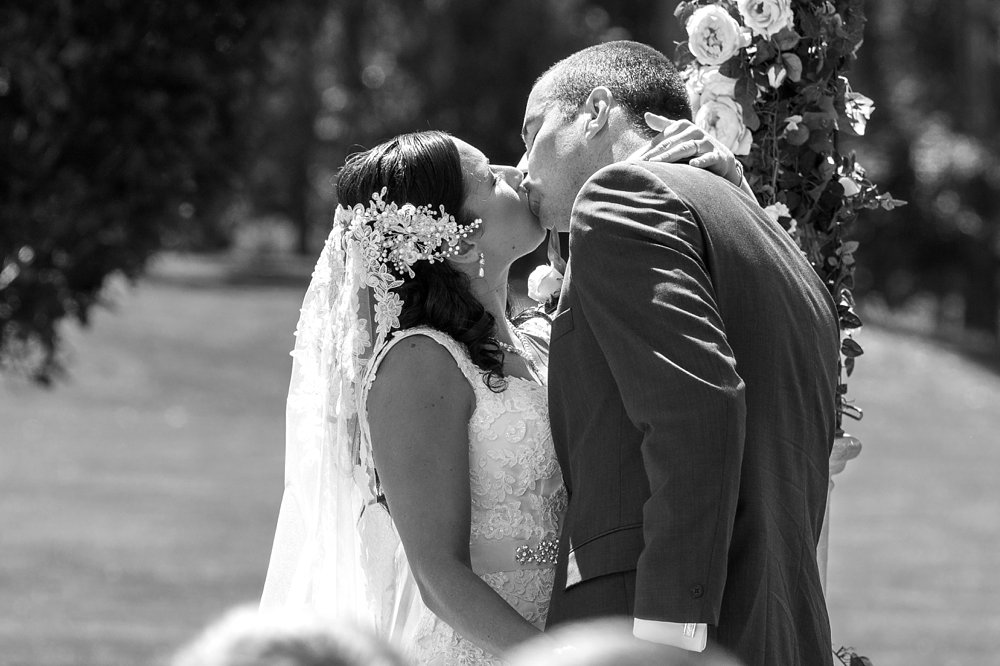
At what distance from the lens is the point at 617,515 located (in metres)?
2.70

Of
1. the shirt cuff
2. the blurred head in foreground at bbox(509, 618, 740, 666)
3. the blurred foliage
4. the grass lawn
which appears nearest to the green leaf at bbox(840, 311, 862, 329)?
the shirt cuff

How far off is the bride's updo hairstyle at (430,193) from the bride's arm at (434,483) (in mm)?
154

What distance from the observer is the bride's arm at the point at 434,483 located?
9.35ft

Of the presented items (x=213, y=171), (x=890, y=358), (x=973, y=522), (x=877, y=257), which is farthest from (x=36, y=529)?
(x=877, y=257)

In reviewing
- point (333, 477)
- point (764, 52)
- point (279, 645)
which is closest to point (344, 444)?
point (333, 477)

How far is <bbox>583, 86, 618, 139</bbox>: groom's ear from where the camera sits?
9.89ft

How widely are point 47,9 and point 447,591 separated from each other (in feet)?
11.6

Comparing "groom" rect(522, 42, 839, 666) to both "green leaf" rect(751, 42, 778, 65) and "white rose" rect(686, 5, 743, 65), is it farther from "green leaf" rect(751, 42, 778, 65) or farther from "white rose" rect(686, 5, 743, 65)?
"green leaf" rect(751, 42, 778, 65)

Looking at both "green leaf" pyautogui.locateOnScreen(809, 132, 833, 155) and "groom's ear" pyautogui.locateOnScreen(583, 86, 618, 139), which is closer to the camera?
"groom's ear" pyautogui.locateOnScreen(583, 86, 618, 139)

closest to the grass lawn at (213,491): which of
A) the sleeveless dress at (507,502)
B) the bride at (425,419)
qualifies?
the bride at (425,419)

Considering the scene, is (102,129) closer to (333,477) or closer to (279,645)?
(333,477)

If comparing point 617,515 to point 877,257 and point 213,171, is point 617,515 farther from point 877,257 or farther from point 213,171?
point 877,257

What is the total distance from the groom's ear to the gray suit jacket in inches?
12.7

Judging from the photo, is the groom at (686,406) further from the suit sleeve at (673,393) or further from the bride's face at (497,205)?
the bride's face at (497,205)
